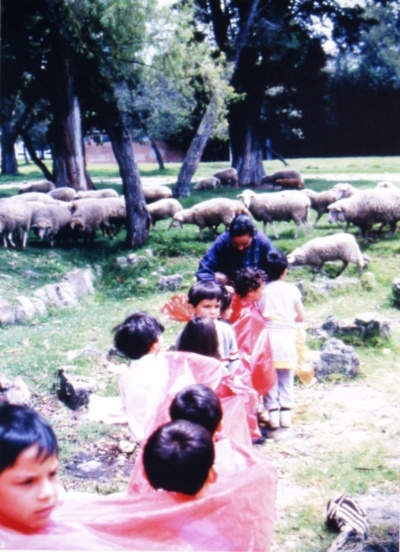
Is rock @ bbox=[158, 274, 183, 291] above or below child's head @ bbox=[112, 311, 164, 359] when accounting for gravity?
below

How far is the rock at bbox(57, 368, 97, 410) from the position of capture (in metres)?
5.55

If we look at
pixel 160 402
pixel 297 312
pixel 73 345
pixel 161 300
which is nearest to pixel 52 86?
pixel 161 300

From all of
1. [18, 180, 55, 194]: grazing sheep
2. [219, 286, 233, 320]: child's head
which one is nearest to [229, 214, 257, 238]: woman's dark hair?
[219, 286, 233, 320]: child's head

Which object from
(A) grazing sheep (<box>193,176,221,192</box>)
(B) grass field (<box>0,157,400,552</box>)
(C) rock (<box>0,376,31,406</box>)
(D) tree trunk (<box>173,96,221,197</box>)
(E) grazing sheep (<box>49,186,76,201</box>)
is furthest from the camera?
(A) grazing sheep (<box>193,176,221,192</box>)

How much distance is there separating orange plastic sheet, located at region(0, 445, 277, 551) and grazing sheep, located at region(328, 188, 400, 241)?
422 inches

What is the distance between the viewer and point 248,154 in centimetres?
2509

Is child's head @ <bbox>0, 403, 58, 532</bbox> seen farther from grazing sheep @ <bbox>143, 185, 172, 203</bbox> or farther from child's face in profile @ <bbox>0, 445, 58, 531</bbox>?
grazing sheep @ <bbox>143, 185, 172, 203</bbox>

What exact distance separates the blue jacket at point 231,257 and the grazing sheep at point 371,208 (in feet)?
25.3

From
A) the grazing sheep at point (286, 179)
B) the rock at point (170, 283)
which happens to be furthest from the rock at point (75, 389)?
the grazing sheep at point (286, 179)

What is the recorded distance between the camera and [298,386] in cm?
632

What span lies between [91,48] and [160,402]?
10.8 m

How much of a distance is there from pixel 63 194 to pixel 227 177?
945 centimetres

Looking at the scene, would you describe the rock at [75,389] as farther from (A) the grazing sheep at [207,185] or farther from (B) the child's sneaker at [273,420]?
(A) the grazing sheep at [207,185]

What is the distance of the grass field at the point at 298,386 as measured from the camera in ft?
14.3
